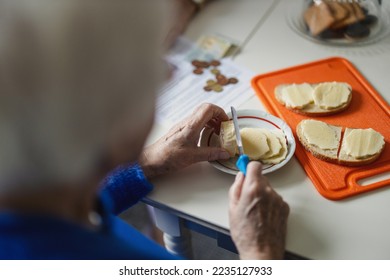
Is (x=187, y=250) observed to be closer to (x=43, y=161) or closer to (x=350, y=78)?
(x=350, y=78)

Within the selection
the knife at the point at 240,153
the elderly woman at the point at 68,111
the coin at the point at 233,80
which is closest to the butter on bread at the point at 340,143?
the knife at the point at 240,153

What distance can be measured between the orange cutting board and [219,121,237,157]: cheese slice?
138mm

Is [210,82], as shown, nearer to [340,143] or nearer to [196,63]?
[196,63]

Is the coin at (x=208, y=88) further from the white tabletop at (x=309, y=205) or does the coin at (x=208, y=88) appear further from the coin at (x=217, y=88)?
the white tabletop at (x=309, y=205)

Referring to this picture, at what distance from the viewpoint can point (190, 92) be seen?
4.18 feet

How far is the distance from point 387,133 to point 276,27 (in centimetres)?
51

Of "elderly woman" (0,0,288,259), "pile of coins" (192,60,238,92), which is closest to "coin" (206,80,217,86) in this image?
"pile of coins" (192,60,238,92)

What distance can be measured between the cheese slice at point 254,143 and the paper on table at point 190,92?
15 centimetres

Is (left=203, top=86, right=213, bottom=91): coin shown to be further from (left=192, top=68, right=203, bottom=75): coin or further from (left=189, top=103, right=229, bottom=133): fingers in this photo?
(left=189, top=103, right=229, bottom=133): fingers

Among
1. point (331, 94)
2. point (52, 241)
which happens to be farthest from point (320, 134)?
point (52, 241)

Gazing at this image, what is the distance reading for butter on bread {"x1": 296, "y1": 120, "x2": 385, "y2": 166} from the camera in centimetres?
102

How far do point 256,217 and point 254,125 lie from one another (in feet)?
0.96

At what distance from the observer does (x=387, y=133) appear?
109 cm

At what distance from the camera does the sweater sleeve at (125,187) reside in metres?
1.00
